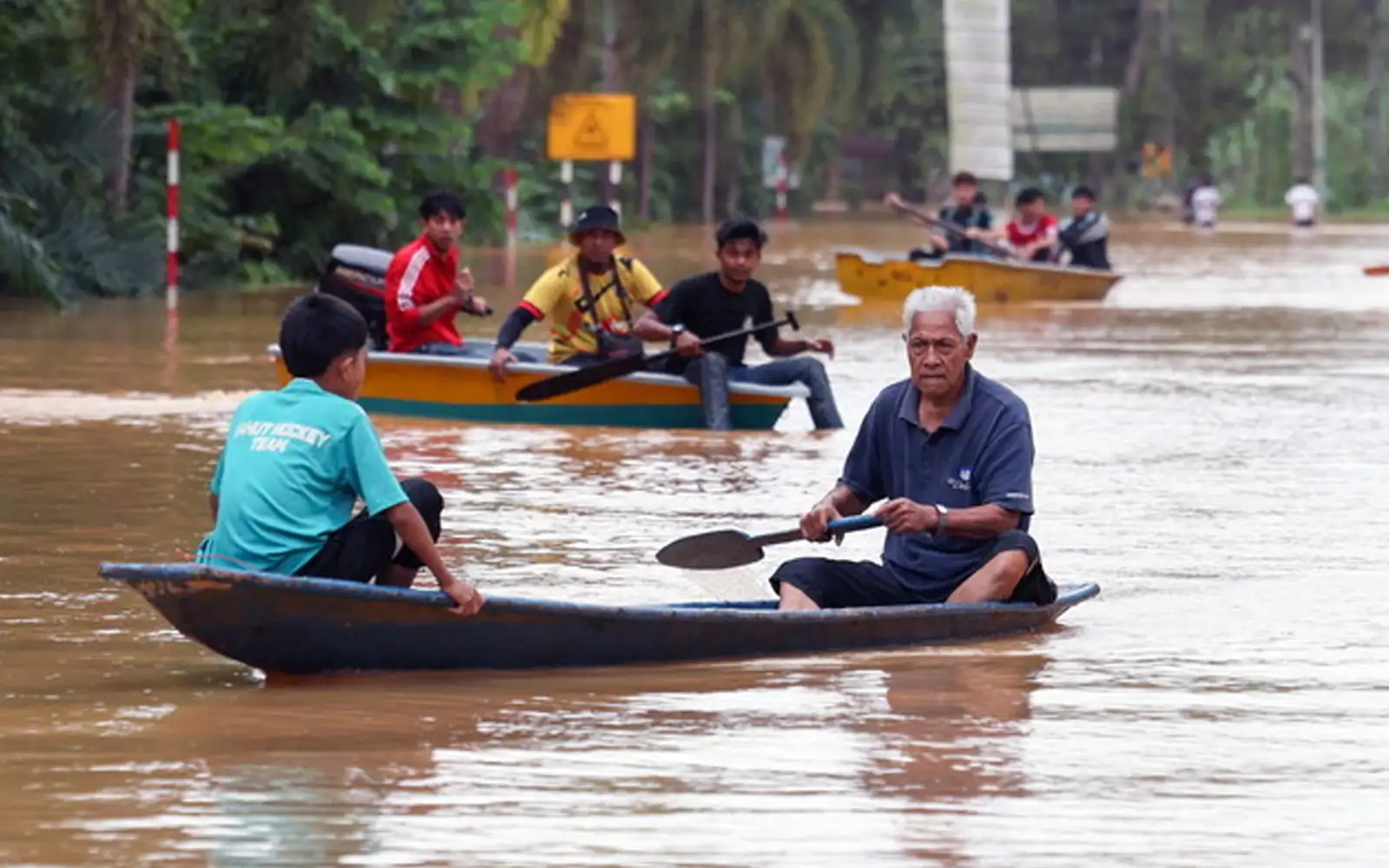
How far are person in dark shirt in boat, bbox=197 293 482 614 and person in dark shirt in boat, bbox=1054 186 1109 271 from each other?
80.8 feet

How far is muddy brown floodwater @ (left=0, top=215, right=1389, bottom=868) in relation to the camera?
23.1 feet

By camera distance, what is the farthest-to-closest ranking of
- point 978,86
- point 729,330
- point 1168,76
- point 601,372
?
point 1168,76 → point 978,86 → point 729,330 → point 601,372

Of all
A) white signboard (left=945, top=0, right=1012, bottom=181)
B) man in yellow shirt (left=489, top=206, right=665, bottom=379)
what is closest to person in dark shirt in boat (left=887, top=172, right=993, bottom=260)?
man in yellow shirt (left=489, top=206, right=665, bottom=379)

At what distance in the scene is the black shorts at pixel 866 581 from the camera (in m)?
9.62

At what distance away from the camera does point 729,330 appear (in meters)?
17.0

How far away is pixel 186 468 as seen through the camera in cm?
1499

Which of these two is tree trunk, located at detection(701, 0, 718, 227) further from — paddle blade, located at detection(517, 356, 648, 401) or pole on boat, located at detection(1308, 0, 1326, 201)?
paddle blade, located at detection(517, 356, 648, 401)

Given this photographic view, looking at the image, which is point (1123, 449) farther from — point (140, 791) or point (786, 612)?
point (140, 791)

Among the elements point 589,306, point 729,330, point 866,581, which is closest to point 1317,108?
point 729,330

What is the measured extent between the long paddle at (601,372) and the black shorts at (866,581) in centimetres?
682

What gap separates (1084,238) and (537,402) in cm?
1630

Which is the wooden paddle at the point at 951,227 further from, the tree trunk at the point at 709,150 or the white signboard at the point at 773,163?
the white signboard at the point at 773,163

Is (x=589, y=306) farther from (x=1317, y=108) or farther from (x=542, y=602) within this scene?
(x=1317, y=108)

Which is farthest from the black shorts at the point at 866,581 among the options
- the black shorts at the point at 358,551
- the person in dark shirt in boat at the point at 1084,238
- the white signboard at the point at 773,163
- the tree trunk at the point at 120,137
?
the white signboard at the point at 773,163
